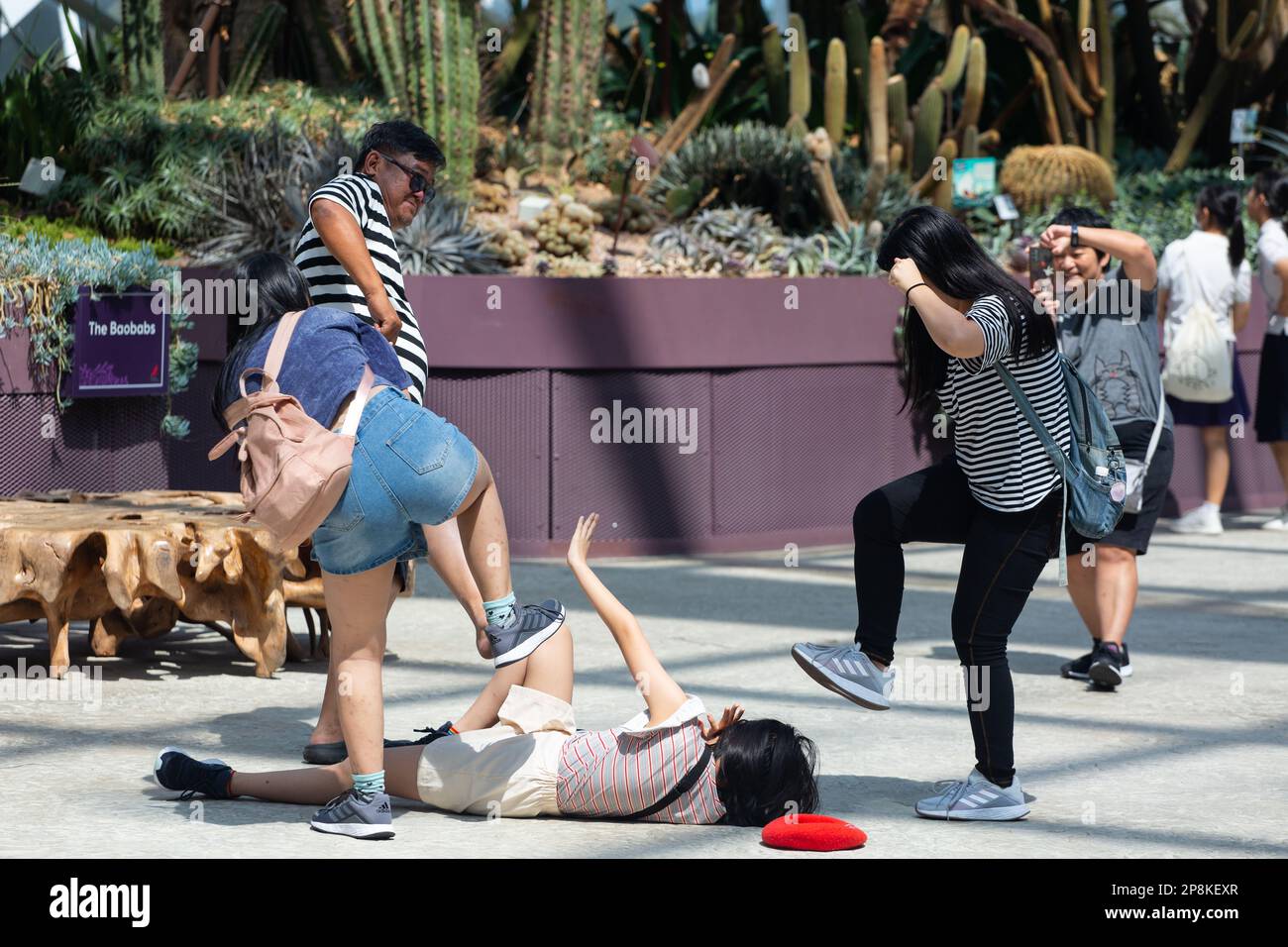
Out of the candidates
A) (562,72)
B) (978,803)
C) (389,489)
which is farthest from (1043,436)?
(562,72)

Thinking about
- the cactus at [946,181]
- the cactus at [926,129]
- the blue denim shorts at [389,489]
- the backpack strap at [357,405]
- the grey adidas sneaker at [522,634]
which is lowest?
the grey adidas sneaker at [522,634]

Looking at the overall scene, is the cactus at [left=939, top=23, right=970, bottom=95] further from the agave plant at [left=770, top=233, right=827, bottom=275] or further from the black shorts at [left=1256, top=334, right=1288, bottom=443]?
the black shorts at [left=1256, top=334, right=1288, bottom=443]

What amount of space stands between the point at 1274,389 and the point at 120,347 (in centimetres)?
642

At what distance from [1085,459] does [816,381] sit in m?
5.51

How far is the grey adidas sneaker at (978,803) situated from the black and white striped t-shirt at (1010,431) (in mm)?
724

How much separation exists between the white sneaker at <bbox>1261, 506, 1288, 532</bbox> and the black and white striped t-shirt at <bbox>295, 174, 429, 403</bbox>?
7254mm

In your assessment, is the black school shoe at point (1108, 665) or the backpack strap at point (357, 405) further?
the black school shoe at point (1108, 665)

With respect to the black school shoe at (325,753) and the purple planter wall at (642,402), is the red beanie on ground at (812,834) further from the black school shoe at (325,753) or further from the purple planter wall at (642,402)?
the purple planter wall at (642,402)

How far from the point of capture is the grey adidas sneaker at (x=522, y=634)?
14.7ft

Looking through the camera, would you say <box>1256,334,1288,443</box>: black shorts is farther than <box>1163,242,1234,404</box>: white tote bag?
Yes

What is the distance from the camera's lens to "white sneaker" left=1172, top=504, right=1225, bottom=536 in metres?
10.8

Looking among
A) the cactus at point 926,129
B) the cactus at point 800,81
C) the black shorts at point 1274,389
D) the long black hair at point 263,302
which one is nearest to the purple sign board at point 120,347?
the long black hair at point 263,302

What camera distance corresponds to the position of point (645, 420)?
9688mm

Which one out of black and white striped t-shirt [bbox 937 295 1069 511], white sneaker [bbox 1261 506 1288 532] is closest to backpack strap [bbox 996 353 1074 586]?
black and white striped t-shirt [bbox 937 295 1069 511]
